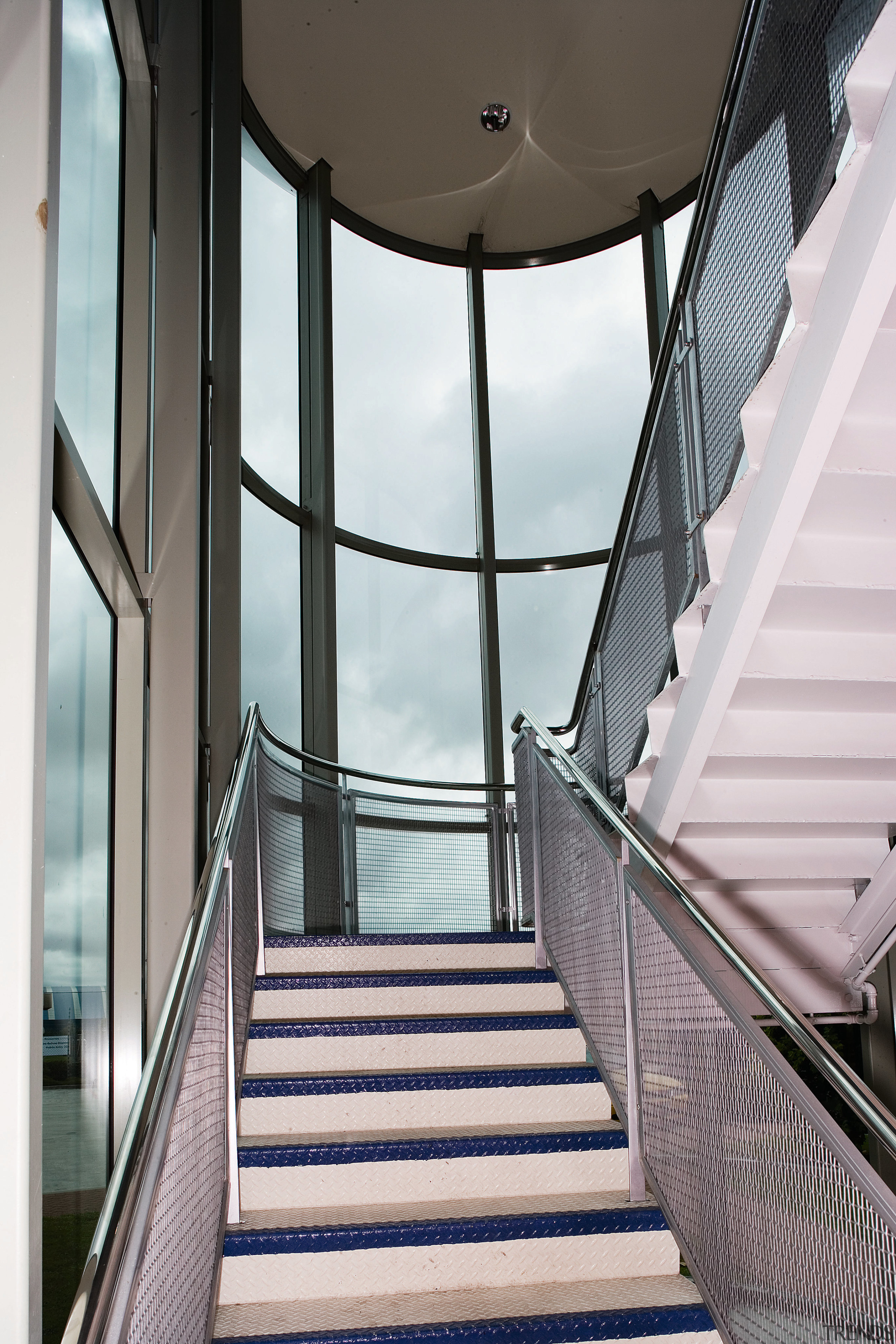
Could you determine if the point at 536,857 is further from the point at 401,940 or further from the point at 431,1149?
the point at 431,1149

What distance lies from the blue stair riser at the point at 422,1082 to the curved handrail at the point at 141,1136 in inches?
42.2

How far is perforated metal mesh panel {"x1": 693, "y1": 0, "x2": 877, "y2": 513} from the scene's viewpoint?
2.68m

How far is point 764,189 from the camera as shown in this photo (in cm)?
298

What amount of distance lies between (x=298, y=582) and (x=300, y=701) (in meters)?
0.92

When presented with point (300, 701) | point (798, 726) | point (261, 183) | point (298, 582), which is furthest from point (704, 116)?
point (798, 726)

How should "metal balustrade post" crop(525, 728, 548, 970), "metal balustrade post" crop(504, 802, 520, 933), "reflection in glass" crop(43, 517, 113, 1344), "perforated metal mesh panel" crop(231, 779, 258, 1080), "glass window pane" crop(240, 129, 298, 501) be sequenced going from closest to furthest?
"reflection in glass" crop(43, 517, 113, 1344) → "perforated metal mesh panel" crop(231, 779, 258, 1080) → "metal balustrade post" crop(525, 728, 548, 970) → "metal balustrade post" crop(504, 802, 520, 933) → "glass window pane" crop(240, 129, 298, 501)

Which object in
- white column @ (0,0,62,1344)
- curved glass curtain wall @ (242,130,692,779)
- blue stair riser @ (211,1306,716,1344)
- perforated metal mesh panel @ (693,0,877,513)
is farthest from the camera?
curved glass curtain wall @ (242,130,692,779)

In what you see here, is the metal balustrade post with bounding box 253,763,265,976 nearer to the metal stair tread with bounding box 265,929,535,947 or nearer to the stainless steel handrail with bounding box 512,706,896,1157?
the metal stair tread with bounding box 265,929,535,947

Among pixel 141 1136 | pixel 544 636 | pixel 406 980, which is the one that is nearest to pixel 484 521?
pixel 544 636

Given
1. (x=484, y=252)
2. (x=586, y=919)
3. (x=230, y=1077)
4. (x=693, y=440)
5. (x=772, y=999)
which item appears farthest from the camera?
(x=484, y=252)

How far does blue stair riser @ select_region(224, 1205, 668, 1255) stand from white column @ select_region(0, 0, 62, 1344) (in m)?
1.21

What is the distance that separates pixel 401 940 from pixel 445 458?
18.0 ft

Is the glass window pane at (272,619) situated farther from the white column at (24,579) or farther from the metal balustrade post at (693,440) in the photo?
the white column at (24,579)

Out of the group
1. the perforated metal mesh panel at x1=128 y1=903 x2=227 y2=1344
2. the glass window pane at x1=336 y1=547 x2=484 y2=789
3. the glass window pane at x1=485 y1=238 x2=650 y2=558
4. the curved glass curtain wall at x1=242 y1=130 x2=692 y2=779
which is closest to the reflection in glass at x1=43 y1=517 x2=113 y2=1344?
the perforated metal mesh panel at x1=128 y1=903 x2=227 y2=1344
